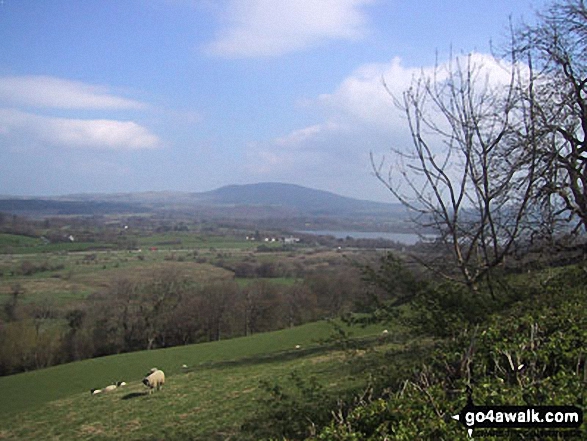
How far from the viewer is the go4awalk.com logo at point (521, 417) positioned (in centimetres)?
271

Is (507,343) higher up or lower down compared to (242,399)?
higher up

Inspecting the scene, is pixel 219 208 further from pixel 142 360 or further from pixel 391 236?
pixel 142 360

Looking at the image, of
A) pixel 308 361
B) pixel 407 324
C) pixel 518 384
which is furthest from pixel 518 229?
pixel 308 361

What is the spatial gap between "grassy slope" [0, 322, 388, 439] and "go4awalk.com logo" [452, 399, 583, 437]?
3401mm

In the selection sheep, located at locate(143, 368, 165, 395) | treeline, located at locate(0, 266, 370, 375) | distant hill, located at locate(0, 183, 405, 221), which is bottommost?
treeline, located at locate(0, 266, 370, 375)

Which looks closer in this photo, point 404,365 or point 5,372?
point 404,365

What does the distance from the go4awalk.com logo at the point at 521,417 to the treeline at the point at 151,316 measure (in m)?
28.5

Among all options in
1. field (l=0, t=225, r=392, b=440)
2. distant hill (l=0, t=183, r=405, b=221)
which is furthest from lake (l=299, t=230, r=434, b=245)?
distant hill (l=0, t=183, r=405, b=221)

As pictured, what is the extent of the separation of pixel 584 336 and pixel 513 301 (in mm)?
2310

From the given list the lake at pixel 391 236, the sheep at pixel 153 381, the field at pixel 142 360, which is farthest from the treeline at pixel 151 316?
the sheep at pixel 153 381

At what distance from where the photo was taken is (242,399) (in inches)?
476

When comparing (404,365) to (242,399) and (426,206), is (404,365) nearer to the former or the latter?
(426,206)

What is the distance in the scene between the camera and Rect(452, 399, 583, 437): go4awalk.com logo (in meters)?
2.71

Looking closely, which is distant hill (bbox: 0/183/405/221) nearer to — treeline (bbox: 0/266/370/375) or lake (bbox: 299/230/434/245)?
lake (bbox: 299/230/434/245)
